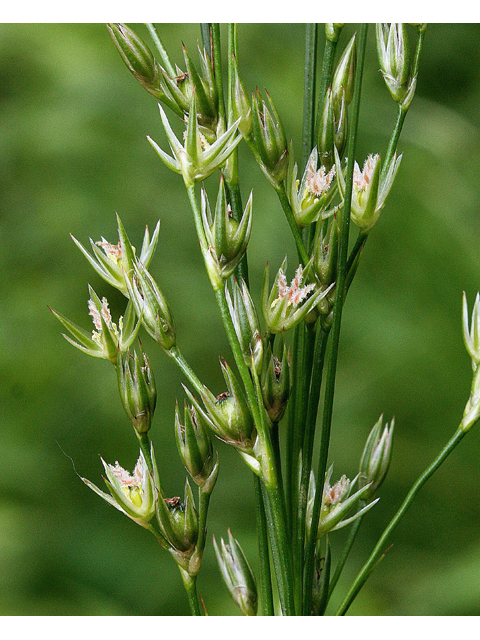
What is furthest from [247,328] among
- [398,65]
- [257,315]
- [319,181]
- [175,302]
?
[175,302]

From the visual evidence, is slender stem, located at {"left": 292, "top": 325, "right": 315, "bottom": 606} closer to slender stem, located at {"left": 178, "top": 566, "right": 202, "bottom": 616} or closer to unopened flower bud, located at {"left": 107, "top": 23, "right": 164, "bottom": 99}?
slender stem, located at {"left": 178, "top": 566, "right": 202, "bottom": 616}

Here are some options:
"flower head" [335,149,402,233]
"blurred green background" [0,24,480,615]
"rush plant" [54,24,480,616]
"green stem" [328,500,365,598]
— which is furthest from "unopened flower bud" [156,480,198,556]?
"blurred green background" [0,24,480,615]

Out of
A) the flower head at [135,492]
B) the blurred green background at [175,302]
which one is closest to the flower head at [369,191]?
the flower head at [135,492]

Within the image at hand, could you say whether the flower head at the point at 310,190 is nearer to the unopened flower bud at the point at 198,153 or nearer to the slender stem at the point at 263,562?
the unopened flower bud at the point at 198,153

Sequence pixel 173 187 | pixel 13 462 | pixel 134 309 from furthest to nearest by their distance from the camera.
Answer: pixel 173 187, pixel 13 462, pixel 134 309

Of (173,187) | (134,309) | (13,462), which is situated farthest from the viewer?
(173,187)
